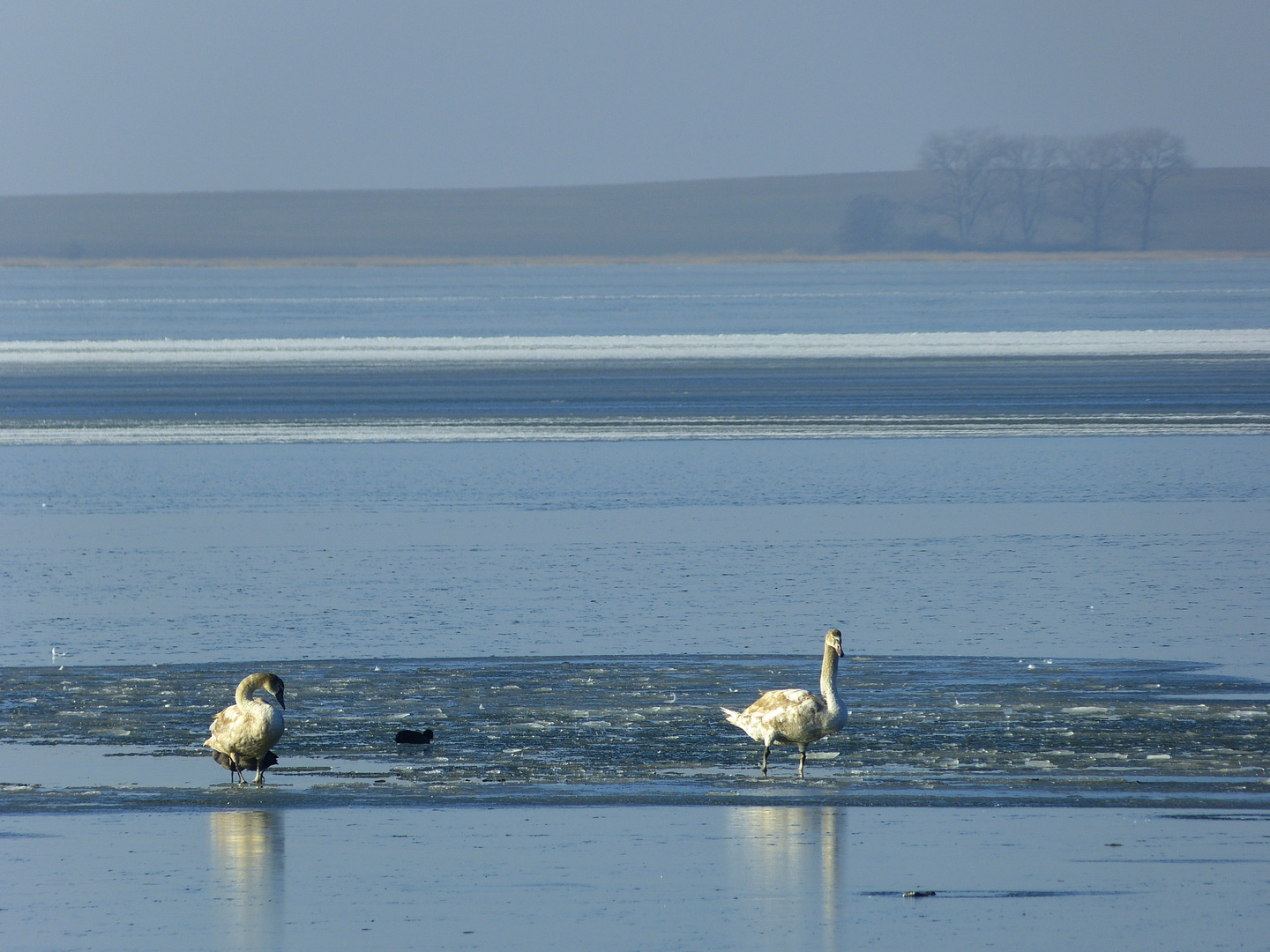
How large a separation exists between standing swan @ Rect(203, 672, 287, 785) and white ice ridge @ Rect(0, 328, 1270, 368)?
34.9m

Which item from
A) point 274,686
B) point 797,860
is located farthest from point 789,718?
point 274,686

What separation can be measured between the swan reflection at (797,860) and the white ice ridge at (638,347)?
35.9m

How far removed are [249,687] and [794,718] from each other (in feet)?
8.81

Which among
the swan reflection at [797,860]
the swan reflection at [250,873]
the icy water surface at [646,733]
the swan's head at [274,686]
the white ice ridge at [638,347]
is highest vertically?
the white ice ridge at [638,347]

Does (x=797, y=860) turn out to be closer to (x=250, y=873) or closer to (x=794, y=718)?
(x=794, y=718)

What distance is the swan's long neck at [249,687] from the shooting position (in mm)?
9094

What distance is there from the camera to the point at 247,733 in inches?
349

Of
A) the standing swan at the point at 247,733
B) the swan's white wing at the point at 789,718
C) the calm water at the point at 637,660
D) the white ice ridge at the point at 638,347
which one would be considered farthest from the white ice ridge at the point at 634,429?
the swan's white wing at the point at 789,718

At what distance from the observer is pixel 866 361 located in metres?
42.6

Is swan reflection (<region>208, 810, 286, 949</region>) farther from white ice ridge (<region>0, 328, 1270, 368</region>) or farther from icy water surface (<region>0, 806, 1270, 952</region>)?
white ice ridge (<region>0, 328, 1270, 368</region>)

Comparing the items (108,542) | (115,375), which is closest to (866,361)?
(115,375)

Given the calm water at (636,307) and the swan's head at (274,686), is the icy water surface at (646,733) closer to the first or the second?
the swan's head at (274,686)

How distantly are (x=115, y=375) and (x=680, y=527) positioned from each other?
82.8 feet

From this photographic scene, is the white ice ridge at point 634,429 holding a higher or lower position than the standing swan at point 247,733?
higher
